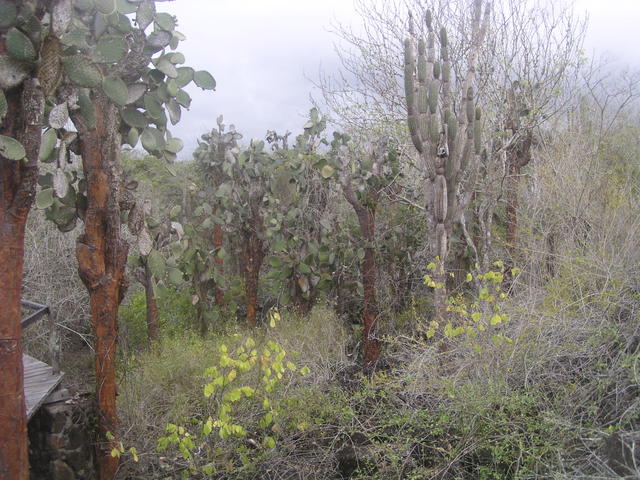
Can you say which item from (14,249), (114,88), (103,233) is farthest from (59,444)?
(114,88)

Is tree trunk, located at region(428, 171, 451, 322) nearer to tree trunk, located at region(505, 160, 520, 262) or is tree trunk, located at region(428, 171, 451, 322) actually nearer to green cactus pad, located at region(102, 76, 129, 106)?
tree trunk, located at region(505, 160, 520, 262)

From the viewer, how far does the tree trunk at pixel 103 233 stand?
121 inches

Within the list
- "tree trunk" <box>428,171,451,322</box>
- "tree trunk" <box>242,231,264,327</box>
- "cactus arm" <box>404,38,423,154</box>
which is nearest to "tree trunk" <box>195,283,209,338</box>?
"tree trunk" <box>242,231,264,327</box>

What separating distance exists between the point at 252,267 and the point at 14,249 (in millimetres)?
4456

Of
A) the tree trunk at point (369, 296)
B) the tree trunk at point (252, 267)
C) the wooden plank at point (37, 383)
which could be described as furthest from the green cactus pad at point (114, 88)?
the tree trunk at point (252, 267)

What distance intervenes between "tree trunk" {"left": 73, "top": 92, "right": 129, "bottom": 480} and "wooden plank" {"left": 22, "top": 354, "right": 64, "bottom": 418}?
1.30ft

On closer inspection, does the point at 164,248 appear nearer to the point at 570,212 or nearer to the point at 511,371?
the point at 511,371

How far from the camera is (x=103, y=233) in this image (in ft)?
10.3

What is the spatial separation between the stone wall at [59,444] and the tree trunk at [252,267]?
323cm

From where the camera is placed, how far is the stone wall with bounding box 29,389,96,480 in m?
3.26

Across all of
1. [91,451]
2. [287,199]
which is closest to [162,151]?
[91,451]

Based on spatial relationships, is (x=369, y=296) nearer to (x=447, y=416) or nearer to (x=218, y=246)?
(x=218, y=246)

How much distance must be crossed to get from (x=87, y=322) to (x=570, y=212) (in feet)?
19.5

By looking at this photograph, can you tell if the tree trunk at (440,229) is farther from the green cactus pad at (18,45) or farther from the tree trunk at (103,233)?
the green cactus pad at (18,45)
